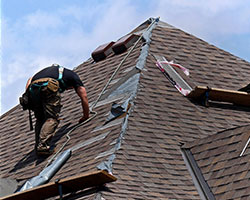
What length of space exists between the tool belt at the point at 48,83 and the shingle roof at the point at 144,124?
78 cm

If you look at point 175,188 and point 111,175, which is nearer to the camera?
point 111,175

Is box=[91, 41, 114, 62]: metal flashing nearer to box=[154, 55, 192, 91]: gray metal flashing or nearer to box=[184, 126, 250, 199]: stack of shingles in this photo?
box=[154, 55, 192, 91]: gray metal flashing

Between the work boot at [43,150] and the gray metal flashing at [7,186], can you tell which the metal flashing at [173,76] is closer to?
the work boot at [43,150]

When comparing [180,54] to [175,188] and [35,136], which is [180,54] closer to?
[35,136]

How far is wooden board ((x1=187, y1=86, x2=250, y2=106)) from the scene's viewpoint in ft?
41.9

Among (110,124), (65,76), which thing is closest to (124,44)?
(65,76)

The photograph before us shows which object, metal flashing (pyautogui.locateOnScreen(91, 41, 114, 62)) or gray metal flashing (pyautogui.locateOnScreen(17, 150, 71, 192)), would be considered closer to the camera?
gray metal flashing (pyautogui.locateOnScreen(17, 150, 71, 192))

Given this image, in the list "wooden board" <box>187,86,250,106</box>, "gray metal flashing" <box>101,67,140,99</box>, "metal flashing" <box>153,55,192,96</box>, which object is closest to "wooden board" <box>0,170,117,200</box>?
"gray metal flashing" <box>101,67,140,99</box>

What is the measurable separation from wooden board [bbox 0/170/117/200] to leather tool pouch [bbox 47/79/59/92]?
239cm

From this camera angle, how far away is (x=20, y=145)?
13.2m

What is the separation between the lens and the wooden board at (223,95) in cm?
1276

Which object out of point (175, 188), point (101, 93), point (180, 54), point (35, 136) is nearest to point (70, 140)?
point (35, 136)

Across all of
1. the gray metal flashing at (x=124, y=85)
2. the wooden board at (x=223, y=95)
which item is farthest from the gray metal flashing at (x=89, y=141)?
the wooden board at (x=223, y=95)

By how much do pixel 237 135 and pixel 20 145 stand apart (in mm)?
3760
